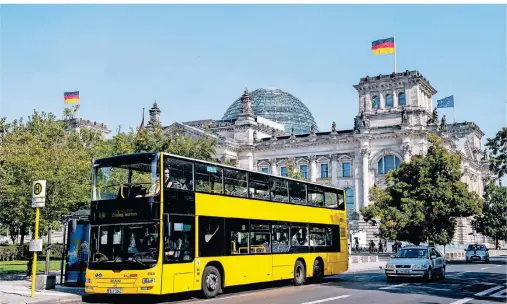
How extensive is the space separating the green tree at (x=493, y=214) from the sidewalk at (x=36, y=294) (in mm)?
76501

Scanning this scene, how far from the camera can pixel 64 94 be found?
2849 inches

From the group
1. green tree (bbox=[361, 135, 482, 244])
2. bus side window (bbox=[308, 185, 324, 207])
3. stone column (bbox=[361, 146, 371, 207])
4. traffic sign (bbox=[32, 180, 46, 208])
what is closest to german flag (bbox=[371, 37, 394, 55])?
stone column (bbox=[361, 146, 371, 207])

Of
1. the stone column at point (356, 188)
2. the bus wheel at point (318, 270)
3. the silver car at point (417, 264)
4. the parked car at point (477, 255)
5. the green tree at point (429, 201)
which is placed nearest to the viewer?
the bus wheel at point (318, 270)

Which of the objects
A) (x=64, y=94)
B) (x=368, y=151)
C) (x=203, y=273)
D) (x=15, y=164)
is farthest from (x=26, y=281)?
(x=368, y=151)

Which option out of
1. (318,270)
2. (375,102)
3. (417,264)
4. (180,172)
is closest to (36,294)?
(180,172)

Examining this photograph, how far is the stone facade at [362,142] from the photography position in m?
84.4

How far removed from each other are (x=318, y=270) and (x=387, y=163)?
6361 centimetres

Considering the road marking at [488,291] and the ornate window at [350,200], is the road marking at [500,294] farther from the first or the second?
the ornate window at [350,200]

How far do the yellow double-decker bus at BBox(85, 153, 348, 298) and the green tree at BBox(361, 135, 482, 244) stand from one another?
29.9m

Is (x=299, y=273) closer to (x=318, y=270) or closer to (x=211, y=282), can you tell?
(x=318, y=270)

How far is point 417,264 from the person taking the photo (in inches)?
981

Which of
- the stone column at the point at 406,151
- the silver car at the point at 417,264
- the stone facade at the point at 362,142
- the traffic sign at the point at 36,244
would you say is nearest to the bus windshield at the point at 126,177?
the traffic sign at the point at 36,244

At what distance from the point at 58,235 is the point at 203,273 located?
6286cm

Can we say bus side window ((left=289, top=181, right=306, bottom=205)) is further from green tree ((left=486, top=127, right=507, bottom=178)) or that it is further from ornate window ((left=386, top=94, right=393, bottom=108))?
ornate window ((left=386, top=94, right=393, bottom=108))
